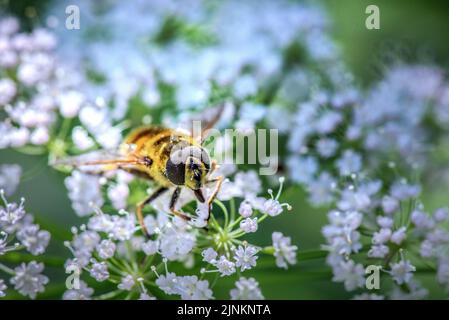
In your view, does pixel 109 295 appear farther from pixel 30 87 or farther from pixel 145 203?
pixel 30 87

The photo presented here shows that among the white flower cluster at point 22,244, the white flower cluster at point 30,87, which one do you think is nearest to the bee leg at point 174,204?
the white flower cluster at point 22,244

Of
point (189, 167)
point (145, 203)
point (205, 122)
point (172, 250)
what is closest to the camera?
point (189, 167)

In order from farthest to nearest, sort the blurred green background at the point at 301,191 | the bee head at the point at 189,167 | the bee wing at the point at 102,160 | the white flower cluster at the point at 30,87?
the white flower cluster at the point at 30,87, the blurred green background at the point at 301,191, the bee wing at the point at 102,160, the bee head at the point at 189,167

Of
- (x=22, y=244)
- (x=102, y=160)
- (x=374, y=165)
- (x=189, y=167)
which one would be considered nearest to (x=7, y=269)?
(x=22, y=244)

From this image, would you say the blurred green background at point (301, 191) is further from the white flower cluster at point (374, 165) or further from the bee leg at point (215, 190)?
the bee leg at point (215, 190)

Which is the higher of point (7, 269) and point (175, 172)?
point (175, 172)

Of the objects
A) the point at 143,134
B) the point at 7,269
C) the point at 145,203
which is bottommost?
the point at 7,269

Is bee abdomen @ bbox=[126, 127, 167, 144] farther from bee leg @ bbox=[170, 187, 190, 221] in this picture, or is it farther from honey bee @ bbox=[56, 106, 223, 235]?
bee leg @ bbox=[170, 187, 190, 221]
